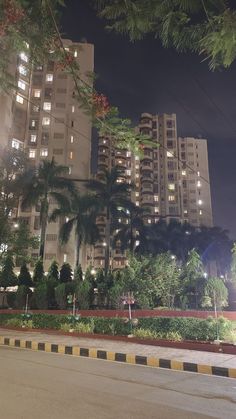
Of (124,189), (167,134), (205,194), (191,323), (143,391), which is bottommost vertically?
(143,391)

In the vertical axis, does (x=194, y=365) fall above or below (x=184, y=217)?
below

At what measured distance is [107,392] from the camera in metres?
6.32

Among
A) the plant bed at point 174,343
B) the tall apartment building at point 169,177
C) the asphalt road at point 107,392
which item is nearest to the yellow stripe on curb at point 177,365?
the asphalt road at point 107,392

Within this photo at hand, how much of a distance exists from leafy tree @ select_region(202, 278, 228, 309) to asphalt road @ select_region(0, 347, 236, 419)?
34.2 feet

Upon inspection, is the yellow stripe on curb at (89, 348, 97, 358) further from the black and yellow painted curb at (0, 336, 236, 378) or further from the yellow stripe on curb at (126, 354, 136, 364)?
the yellow stripe on curb at (126, 354, 136, 364)

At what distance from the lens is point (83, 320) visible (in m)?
15.7

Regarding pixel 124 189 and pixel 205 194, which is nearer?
pixel 124 189

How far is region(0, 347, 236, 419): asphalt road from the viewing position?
16.9 feet

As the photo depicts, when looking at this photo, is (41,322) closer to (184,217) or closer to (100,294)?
(100,294)

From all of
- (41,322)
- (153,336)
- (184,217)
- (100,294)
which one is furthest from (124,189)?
(184,217)

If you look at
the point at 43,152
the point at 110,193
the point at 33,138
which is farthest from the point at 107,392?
the point at 33,138

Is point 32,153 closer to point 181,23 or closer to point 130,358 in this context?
point 130,358

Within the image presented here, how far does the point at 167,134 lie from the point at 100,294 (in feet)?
283

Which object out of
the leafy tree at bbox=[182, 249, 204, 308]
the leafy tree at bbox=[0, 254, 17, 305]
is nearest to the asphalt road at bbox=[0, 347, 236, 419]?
the leafy tree at bbox=[182, 249, 204, 308]
